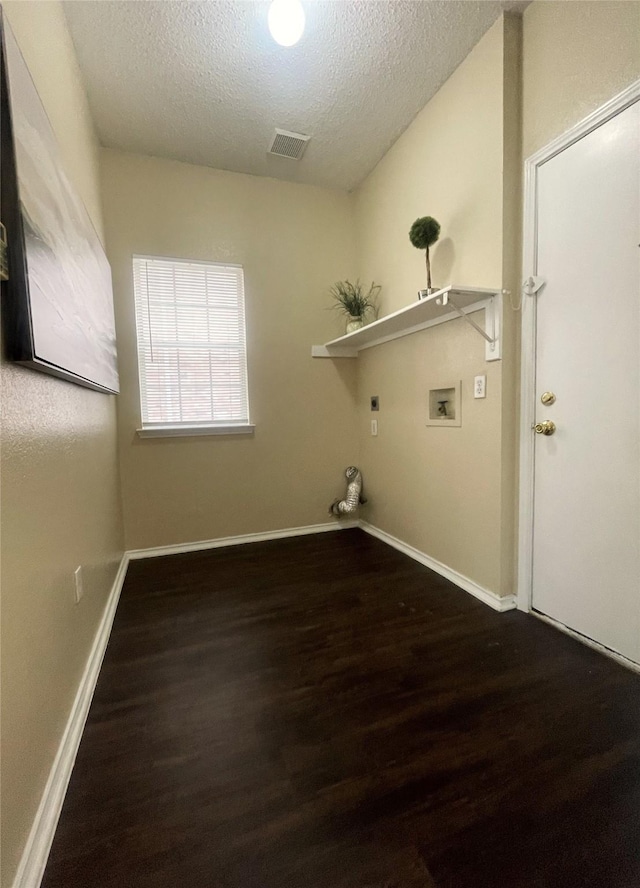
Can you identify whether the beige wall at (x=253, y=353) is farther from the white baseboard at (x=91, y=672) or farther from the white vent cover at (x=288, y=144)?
the white vent cover at (x=288, y=144)

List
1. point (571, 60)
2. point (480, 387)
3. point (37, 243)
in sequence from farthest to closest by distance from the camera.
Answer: point (480, 387)
point (571, 60)
point (37, 243)

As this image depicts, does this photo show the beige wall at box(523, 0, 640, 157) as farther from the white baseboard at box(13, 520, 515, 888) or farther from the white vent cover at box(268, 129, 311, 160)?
the white baseboard at box(13, 520, 515, 888)

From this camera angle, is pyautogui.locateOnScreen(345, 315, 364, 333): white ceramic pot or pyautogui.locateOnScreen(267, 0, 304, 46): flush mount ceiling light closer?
pyautogui.locateOnScreen(267, 0, 304, 46): flush mount ceiling light

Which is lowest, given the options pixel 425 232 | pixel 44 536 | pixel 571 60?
pixel 44 536

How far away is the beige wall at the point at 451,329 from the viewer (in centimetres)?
187

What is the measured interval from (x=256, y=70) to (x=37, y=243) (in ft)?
6.04

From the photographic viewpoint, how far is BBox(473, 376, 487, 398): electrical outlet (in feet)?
6.48

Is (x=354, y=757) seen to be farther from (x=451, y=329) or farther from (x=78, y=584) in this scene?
(x=451, y=329)

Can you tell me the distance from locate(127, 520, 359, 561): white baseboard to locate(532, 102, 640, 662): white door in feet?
5.86

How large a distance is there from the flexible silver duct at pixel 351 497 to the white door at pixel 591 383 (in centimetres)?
155

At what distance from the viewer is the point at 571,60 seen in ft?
5.11

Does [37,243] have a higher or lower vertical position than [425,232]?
lower

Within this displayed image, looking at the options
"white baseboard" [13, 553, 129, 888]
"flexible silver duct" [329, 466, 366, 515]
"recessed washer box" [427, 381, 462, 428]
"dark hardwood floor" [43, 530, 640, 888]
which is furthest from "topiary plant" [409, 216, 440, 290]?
"white baseboard" [13, 553, 129, 888]

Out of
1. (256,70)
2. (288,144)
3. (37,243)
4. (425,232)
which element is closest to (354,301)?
(425,232)
